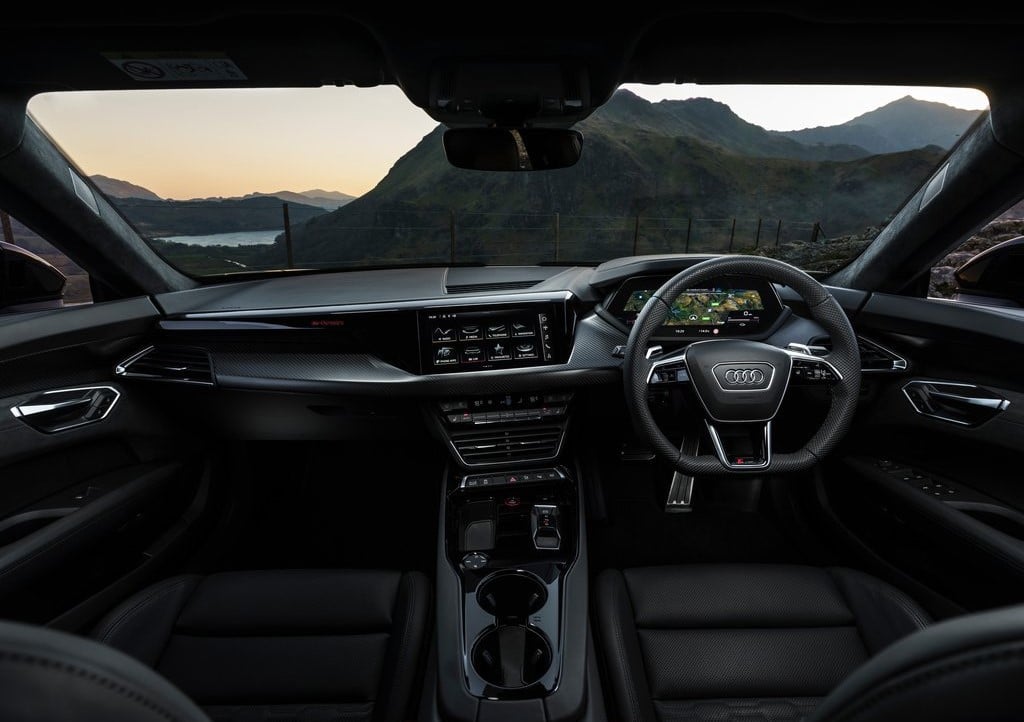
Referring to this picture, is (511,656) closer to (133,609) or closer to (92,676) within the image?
(133,609)

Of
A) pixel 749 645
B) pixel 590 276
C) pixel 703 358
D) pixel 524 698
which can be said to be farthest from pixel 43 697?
pixel 590 276

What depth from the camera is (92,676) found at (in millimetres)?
507

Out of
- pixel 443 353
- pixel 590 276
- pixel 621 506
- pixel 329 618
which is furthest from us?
pixel 621 506

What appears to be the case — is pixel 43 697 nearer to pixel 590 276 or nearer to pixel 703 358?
pixel 703 358

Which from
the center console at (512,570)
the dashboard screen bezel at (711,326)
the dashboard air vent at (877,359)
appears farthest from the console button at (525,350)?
Answer: the dashboard air vent at (877,359)

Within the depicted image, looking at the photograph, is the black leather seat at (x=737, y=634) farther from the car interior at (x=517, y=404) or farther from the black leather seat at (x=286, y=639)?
the black leather seat at (x=286, y=639)

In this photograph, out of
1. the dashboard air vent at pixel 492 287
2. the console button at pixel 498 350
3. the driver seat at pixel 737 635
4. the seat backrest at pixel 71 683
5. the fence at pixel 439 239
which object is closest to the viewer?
the seat backrest at pixel 71 683

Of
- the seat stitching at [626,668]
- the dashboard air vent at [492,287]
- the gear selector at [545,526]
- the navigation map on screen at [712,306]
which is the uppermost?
the dashboard air vent at [492,287]

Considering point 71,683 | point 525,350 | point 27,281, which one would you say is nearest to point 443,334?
point 525,350

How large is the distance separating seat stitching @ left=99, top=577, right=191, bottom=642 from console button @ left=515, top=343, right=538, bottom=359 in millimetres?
1521

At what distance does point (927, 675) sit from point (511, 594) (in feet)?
5.32

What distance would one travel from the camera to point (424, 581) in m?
2.03

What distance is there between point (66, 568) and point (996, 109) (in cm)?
368

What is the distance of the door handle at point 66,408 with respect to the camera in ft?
6.54
